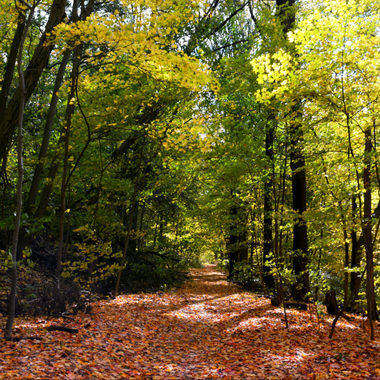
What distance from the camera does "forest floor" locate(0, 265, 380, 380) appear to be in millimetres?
3525

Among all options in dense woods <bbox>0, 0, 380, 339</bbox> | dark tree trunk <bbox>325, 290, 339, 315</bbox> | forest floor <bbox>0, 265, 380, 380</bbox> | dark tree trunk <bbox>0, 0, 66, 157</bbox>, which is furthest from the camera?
dark tree trunk <bbox>325, 290, 339, 315</bbox>

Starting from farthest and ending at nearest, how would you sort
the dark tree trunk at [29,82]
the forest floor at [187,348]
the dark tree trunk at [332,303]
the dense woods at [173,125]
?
1. the dark tree trunk at [332,303]
2. the dark tree trunk at [29,82]
3. the dense woods at [173,125]
4. the forest floor at [187,348]

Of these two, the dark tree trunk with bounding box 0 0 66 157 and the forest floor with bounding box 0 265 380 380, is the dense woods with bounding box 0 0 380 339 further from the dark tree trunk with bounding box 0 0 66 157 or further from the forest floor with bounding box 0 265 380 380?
the forest floor with bounding box 0 265 380 380

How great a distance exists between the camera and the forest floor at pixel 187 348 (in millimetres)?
3525

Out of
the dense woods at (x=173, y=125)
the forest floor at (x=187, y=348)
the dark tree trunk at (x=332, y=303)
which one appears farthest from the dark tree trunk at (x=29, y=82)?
the dark tree trunk at (x=332, y=303)

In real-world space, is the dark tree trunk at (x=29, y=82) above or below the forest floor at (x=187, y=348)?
above

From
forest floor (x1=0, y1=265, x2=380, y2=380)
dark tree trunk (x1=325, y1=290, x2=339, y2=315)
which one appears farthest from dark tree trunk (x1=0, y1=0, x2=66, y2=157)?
dark tree trunk (x1=325, y1=290, x2=339, y2=315)

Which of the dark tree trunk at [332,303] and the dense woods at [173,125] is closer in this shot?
the dense woods at [173,125]

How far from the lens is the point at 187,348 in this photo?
518 cm

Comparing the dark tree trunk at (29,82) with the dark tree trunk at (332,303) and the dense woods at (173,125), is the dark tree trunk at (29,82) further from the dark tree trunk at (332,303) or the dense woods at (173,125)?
the dark tree trunk at (332,303)

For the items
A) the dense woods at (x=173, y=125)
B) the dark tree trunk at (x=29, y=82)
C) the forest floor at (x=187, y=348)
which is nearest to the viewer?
the forest floor at (x=187, y=348)

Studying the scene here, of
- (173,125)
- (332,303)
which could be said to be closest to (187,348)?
(173,125)

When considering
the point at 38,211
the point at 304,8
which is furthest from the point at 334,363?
the point at 304,8

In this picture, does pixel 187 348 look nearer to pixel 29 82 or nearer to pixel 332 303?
pixel 332 303
